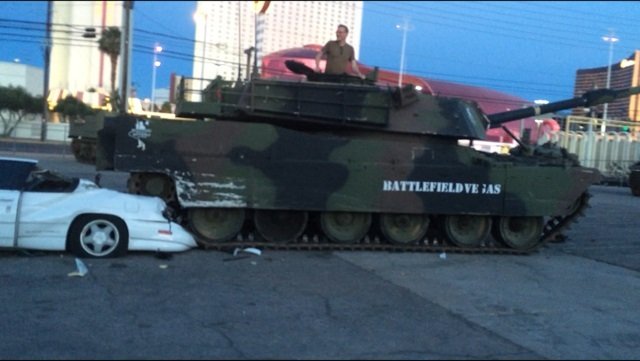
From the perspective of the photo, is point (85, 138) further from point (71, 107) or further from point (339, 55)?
point (71, 107)

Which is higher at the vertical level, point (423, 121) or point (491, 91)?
point (491, 91)

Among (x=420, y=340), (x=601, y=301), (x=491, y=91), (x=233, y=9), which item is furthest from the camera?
(x=491, y=91)

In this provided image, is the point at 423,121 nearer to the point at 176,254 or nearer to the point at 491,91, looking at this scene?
the point at 176,254

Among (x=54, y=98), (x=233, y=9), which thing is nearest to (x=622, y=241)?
(x=233, y=9)

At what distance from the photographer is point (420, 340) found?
6.61 meters

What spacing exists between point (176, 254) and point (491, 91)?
190 feet

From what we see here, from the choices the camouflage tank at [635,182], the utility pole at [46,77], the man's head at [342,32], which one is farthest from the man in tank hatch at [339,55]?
the utility pole at [46,77]

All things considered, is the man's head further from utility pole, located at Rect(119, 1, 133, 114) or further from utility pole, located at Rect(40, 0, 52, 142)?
utility pole, located at Rect(119, 1, 133, 114)

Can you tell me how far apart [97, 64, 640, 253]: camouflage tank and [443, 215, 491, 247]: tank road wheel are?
0.02 metres

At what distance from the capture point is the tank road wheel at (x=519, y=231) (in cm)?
1241

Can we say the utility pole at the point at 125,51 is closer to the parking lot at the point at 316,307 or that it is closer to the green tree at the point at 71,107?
the green tree at the point at 71,107

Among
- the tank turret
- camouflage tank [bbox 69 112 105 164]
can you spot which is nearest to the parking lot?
the tank turret

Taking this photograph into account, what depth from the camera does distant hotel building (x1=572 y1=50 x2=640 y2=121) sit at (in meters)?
20.9

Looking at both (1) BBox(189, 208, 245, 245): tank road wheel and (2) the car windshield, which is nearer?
(2) the car windshield
